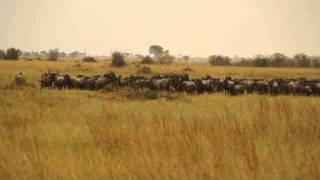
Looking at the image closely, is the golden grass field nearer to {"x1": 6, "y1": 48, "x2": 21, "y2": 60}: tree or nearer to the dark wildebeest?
the dark wildebeest

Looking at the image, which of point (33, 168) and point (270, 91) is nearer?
point (33, 168)

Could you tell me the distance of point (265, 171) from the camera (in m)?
Result: 5.37

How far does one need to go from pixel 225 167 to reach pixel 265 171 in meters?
0.44

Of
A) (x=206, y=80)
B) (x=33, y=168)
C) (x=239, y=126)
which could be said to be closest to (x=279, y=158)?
(x=239, y=126)

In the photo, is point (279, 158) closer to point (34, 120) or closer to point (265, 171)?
point (265, 171)

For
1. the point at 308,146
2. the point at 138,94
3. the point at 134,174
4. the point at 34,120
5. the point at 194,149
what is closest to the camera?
the point at 134,174

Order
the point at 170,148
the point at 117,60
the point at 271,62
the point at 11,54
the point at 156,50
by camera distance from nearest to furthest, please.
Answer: the point at 170,148, the point at 117,60, the point at 11,54, the point at 271,62, the point at 156,50

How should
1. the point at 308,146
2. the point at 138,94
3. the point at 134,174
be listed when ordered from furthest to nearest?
the point at 138,94 < the point at 308,146 < the point at 134,174

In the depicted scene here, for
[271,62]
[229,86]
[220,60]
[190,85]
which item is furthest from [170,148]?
[220,60]

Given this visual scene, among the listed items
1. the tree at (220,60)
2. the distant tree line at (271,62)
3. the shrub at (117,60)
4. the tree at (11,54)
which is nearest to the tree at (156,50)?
the distant tree line at (271,62)

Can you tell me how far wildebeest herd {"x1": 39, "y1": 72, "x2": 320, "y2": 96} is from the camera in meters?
23.4

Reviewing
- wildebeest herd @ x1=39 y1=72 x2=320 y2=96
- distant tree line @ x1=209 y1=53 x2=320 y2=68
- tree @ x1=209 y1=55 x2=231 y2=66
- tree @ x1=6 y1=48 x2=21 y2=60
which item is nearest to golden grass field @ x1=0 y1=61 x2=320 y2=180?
wildebeest herd @ x1=39 y1=72 x2=320 y2=96

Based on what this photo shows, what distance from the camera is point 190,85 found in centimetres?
2319

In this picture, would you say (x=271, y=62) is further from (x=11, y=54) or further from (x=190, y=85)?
(x=190, y=85)
